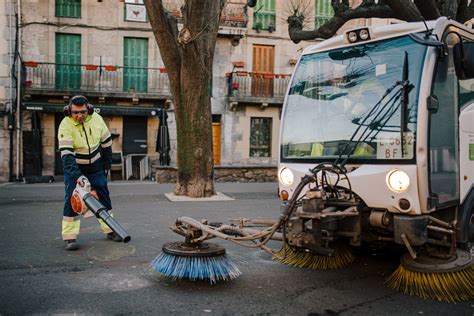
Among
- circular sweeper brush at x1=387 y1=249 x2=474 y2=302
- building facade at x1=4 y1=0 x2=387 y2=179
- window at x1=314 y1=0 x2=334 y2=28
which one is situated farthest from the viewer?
window at x1=314 y1=0 x2=334 y2=28

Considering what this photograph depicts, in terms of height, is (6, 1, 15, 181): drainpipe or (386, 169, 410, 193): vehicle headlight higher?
(6, 1, 15, 181): drainpipe

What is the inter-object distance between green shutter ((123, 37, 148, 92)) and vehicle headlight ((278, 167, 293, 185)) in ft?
63.0

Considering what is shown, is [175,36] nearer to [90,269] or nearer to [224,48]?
[90,269]

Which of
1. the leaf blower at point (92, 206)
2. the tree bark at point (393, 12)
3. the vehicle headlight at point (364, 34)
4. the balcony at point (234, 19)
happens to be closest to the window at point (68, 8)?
the balcony at point (234, 19)

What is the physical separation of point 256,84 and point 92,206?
66.7 ft

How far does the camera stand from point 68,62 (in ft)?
75.0

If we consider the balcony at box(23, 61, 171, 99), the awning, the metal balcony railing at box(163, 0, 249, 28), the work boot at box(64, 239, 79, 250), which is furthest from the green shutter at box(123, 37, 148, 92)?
the work boot at box(64, 239, 79, 250)

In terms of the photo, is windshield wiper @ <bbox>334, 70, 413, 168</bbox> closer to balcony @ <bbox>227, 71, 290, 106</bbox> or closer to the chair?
the chair

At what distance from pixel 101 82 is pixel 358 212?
20.2 meters

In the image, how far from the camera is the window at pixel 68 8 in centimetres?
2250

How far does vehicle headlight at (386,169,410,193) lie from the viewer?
4.36 m

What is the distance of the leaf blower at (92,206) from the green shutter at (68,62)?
715 inches

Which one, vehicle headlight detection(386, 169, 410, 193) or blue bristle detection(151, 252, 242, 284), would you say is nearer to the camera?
vehicle headlight detection(386, 169, 410, 193)

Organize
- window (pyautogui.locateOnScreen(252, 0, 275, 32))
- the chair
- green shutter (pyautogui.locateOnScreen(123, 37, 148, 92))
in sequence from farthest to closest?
window (pyautogui.locateOnScreen(252, 0, 275, 32))
green shutter (pyautogui.locateOnScreen(123, 37, 148, 92))
the chair
